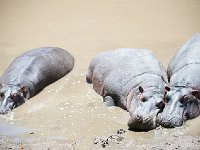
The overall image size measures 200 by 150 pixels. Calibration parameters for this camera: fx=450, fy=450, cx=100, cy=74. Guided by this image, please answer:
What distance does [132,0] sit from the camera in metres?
16.1

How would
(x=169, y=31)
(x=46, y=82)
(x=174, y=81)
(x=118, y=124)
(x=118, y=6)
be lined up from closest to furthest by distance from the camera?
1. (x=118, y=124)
2. (x=174, y=81)
3. (x=46, y=82)
4. (x=169, y=31)
5. (x=118, y=6)

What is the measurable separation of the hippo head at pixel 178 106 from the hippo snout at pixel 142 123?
0.17 meters

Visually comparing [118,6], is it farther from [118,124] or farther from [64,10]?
[118,124]

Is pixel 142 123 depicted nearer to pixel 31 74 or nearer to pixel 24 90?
pixel 24 90

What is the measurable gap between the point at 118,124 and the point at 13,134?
5.98 ft

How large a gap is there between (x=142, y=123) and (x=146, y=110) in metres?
0.28

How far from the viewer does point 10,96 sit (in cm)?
903

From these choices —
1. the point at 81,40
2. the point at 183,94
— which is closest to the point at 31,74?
the point at 81,40

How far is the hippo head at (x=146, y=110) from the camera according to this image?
7.38 meters

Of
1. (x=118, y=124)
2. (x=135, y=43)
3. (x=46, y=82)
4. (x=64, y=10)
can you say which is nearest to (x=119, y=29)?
(x=135, y=43)

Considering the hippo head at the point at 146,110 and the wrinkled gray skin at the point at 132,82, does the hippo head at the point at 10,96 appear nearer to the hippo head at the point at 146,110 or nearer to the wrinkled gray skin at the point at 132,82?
the wrinkled gray skin at the point at 132,82

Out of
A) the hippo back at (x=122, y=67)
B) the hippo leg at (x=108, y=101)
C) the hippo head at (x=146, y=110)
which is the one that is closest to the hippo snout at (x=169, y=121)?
the hippo head at (x=146, y=110)

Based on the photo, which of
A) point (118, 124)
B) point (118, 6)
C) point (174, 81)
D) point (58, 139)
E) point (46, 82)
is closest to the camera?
point (58, 139)

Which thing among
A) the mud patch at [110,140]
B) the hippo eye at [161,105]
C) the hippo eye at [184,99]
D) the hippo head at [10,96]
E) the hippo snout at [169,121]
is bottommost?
the hippo head at [10,96]
